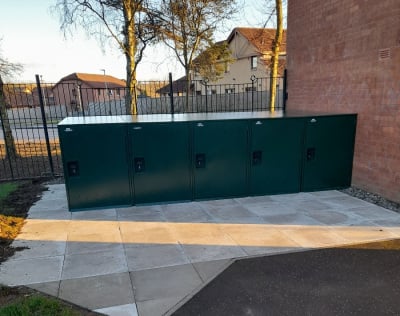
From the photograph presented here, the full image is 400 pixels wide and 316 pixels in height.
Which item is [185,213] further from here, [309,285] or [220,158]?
[309,285]

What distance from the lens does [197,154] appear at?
5.14m

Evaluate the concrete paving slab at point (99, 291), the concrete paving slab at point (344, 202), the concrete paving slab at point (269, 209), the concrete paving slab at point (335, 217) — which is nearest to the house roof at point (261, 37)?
the concrete paving slab at point (344, 202)

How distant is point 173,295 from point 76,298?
34.8 inches

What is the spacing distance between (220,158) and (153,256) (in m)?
2.26

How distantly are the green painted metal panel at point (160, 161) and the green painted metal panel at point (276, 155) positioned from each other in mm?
1226

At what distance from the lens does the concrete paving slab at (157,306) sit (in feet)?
8.34

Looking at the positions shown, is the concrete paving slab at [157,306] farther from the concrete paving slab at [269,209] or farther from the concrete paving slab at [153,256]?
the concrete paving slab at [269,209]

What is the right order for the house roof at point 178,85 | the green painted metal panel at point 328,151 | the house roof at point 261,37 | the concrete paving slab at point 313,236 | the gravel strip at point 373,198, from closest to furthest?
1. the concrete paving slab at point 313,236
2. the gravel strip at point 373,198
3. the green painted metal panel at point 328,151
4. the house roof at point 261,37
5. the house roof at point 178,85

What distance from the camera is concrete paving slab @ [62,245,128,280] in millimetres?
3167

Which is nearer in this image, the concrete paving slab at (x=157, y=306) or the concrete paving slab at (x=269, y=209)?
the concrete paving slab at (x=157, y=306)

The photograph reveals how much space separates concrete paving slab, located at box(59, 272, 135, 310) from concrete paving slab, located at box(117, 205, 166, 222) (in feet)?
4.88

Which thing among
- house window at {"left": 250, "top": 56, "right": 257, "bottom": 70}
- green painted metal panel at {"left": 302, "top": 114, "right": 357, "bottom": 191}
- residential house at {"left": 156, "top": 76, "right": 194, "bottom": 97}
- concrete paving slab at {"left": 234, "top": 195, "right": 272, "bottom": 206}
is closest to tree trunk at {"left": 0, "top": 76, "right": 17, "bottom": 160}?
residential house at {"left": 156, "top": 76, "right": 194, "bottom": 97}

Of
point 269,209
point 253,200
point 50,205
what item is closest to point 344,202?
point 269,209

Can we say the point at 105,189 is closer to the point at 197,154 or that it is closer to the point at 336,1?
the point at 197,154
